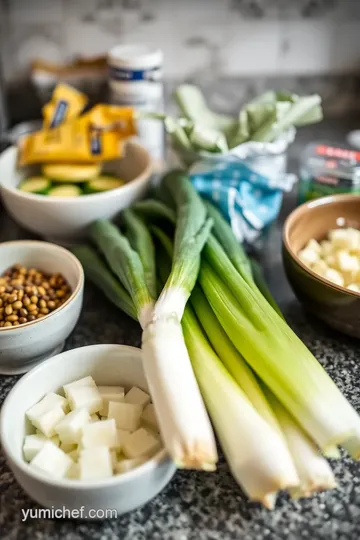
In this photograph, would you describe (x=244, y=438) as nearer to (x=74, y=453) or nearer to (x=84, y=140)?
(x=74, y=453)

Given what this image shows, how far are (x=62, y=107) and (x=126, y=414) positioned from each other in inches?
26.9

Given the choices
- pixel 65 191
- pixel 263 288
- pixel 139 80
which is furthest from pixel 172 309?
pixel 139 80

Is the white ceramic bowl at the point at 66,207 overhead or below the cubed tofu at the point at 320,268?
overhead

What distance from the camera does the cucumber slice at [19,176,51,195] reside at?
100cm

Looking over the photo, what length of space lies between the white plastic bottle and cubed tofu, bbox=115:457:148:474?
71 centimetres

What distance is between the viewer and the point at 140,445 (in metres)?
0.62

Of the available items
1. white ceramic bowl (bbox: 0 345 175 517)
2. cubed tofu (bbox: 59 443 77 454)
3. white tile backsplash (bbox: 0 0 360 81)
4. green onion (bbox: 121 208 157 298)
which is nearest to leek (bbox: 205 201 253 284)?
green onion (bbox: 121 208 157 298)

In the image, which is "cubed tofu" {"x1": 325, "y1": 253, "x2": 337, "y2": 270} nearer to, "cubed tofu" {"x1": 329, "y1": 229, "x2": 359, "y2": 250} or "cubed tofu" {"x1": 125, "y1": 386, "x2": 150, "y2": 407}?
"cubed tofu" {"x1": 329, "y1": 229, "x2": 359, "y2": 250}

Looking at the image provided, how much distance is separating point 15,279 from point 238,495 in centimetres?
42

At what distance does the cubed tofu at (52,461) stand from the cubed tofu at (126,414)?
7 centimetres

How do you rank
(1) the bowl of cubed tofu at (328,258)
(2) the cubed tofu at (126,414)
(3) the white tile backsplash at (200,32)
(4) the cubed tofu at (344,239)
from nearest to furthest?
1. (2) the cubed tofu at (126,414)
2. (1) the bowl of cubed tofu at (328,258)
3. (4) the cubed tofu at (344,239)
4. (3) the white tile backsplash at (200,32)

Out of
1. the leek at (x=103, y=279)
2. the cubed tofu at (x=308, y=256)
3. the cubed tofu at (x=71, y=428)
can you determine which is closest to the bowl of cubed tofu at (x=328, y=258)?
the cubed tofu at (x=308, y=256)

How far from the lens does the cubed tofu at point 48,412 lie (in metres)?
0.64

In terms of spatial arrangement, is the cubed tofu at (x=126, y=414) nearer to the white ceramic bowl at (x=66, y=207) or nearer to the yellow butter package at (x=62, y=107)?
the white ceramic bowl at (x=66, y=207)
